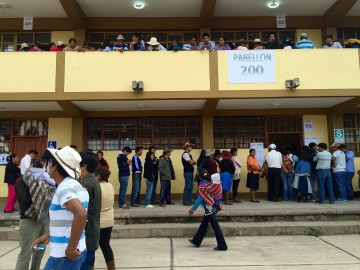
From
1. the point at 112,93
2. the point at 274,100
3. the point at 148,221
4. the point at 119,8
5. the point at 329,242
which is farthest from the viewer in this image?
→ the point at 119,8

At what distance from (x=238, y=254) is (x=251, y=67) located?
5770 mm

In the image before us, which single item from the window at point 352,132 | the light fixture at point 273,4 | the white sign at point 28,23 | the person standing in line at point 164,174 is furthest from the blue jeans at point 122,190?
the window at point 352,132

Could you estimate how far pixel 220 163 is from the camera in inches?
392

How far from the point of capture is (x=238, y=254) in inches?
248

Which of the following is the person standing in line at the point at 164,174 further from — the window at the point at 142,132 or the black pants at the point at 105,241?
the black pants at the point at 105,241

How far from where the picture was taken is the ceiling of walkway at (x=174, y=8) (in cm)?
1127

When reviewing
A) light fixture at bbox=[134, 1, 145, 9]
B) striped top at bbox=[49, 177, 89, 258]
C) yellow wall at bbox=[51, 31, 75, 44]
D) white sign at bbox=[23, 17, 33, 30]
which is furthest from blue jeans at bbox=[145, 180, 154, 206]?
white sign at bbox=[23, 17, 33, 30]

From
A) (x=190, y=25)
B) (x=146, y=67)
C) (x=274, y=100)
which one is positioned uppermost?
(x=190, y=25)

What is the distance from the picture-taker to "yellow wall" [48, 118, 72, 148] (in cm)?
1150

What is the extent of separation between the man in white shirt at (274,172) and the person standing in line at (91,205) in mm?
7130

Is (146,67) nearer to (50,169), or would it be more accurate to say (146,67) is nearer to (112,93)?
(112,93)

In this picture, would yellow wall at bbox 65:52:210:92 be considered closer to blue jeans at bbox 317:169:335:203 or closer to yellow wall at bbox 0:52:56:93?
yellow wall at bbox 0:52:56:93

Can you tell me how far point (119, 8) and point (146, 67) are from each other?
10.1 ft

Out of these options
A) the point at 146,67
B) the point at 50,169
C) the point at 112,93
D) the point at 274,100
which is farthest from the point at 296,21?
the point at 50,169
